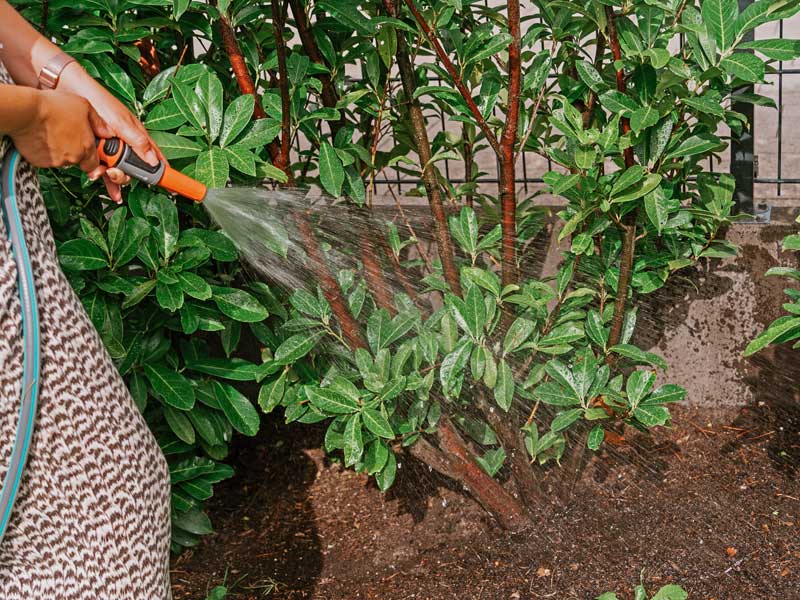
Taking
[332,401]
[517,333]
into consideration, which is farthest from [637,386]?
[332,401]

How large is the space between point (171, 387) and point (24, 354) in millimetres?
1182

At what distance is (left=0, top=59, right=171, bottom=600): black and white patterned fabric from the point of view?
61.4 inches

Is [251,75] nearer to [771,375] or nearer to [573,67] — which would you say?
[573,67]

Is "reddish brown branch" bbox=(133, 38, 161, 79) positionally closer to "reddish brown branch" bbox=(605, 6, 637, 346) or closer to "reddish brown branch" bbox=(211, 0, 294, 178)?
"reddish brown branch" bbox=(211, 0, 294, 178)

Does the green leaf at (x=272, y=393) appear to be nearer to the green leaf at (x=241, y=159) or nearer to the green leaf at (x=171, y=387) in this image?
the green leaf at (x=171, y=387)

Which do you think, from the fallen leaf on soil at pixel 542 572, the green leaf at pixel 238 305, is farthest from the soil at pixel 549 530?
the green leaf at pixel 238 305

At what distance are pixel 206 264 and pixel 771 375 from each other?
1.89 meters

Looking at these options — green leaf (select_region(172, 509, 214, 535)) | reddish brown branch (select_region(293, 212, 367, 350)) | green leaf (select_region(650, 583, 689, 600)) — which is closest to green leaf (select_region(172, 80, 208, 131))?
reddish brown branch (select_region(293, 212, 367, 350))

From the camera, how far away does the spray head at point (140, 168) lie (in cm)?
181

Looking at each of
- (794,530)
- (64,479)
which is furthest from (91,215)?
(794,530)

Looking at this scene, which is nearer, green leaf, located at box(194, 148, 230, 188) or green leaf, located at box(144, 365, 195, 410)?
green leaf, located at box(194, 148, 230, 188)

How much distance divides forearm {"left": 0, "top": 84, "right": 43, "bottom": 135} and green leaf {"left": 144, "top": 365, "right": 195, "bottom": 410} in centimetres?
124

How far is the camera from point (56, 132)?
5.23 feet

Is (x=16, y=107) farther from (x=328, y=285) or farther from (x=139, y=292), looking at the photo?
(x=328, y=285)
